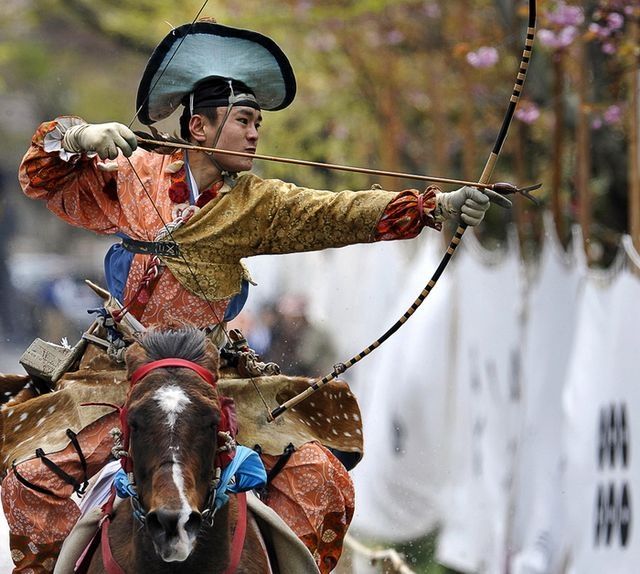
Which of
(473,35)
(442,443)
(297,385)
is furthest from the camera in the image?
(473,35)

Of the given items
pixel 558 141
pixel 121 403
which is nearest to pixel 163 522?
pixel 121 403

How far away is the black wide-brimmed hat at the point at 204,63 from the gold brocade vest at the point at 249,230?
41 centimetres

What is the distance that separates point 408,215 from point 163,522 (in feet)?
5.27

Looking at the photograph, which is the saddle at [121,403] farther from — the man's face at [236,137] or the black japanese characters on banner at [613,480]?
the black japanese characters on banner at [613,480]

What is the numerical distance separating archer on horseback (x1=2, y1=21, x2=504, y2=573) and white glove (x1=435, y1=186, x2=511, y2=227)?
20cm

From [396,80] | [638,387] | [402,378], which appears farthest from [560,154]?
[396,80]

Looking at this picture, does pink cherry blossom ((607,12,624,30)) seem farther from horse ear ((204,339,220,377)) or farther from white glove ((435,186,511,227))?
horse ear ((204,339,220,377))

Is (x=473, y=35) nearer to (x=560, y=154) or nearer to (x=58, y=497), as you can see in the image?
(x=560, y=154)

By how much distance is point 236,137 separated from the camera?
6.31m

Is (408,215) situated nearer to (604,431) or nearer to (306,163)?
(306,163)

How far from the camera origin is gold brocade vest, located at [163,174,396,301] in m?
6.15

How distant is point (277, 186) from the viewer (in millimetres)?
6254

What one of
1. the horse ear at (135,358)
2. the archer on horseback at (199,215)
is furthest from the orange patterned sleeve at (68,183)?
the horse ear at (135,358)

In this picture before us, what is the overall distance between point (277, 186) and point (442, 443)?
872 cm
